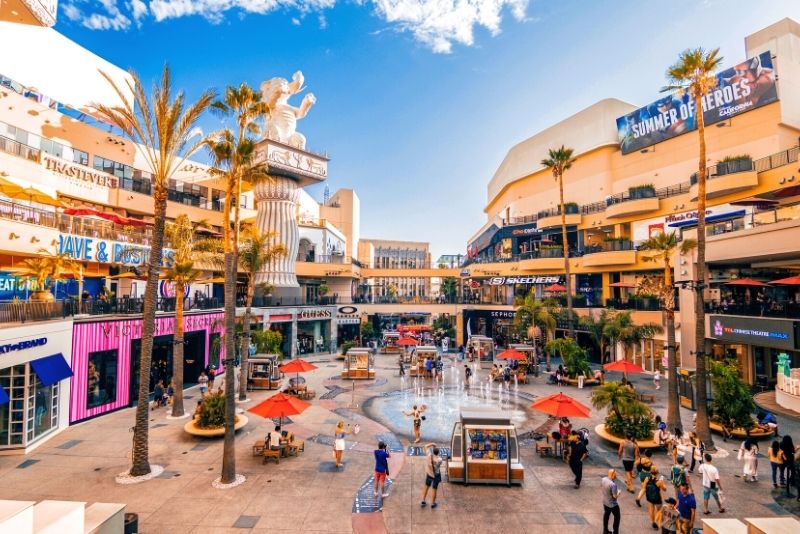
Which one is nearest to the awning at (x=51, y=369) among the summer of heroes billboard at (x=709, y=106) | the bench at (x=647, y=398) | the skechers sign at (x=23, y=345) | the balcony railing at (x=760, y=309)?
the skechers sign at (x=23, y=345)

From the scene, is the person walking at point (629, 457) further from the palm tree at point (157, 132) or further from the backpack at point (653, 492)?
the palm tree at point (157, 132)

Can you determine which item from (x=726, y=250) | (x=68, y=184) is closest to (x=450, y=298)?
(x=726, y=250)

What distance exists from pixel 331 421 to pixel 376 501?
330 inches

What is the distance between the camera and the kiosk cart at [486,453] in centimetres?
1267

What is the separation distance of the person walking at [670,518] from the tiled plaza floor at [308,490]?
906mm

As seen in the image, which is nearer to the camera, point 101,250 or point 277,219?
point 101,250

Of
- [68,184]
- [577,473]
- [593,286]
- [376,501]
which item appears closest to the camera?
[376,501]

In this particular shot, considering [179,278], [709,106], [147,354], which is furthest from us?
[709,106]

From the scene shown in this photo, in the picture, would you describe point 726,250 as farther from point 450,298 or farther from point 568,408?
point 450,298

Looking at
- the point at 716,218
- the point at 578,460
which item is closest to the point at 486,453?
the point at 578,460

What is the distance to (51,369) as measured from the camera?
635 inches

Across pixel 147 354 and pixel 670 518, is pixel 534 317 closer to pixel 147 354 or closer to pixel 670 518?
pixel 670 518

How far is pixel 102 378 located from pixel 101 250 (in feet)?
30.5

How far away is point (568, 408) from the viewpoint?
14750 mm
